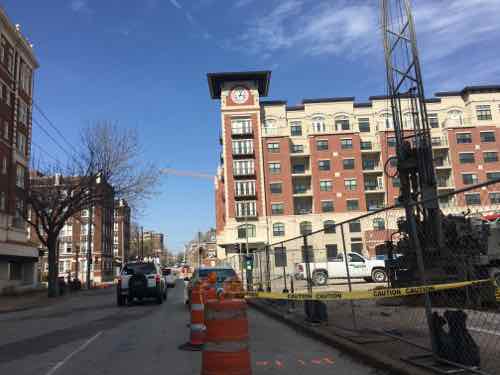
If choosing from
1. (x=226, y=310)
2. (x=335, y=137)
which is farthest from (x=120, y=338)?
(x=335, y=137)

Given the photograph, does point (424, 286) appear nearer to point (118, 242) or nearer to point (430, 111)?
point (430, 111)

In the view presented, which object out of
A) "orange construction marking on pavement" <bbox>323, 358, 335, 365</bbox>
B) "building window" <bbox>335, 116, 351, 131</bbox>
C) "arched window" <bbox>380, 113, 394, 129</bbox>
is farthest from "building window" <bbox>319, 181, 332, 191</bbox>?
"orange construction marking on pavement" <bbox>323, 358, 335, 365</bbox>

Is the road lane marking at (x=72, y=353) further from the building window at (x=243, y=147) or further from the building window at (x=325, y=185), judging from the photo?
Answer: the building window at (x=325, y=185)

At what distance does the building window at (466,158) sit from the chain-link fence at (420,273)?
5244cm

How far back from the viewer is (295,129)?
218 feet

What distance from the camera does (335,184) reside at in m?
62.7

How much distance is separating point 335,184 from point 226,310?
192ft

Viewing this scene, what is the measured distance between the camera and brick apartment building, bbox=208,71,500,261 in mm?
61969

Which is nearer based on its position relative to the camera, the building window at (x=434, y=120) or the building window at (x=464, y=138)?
the building window at (x=464, y=138)

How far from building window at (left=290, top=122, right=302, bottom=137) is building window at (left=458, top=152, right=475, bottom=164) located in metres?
21.9

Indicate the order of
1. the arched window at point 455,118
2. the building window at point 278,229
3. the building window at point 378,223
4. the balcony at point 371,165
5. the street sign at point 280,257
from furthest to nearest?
the arched window at point 455,118
the balcony at point 371,165
the building window at point 278,229
the street sign at point 280,257
the building window at point 378,223

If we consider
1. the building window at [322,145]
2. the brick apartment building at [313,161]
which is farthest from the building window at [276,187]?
the building window at [322,145]

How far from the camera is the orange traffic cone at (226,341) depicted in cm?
524

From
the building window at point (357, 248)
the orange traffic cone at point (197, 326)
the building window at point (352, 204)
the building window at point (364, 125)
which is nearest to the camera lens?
the orange traffic cone at point (197, 326)
